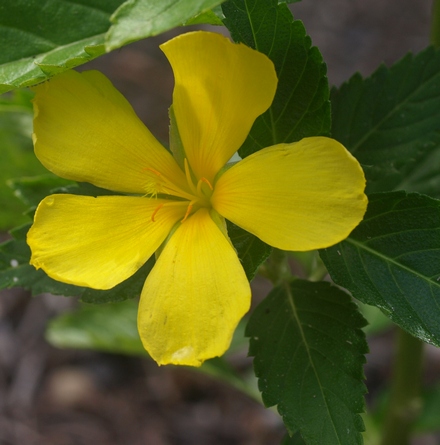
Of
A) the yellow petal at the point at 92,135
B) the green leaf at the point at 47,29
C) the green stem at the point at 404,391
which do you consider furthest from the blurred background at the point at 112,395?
the green leaf at the point at 47,29

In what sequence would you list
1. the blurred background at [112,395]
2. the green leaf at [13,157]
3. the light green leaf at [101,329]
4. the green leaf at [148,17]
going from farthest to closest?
the blurred background at [112,395] < the light green leaf at [101,329] < the green leaf at [13,157] < the green leaf at [148,17]

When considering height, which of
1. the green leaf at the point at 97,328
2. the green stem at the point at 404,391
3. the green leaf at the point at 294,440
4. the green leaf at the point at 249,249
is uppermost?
the green leaf at the point at 249,249

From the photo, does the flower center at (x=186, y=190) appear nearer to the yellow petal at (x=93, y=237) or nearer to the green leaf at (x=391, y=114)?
the yellow petal at (x=93, y=237)

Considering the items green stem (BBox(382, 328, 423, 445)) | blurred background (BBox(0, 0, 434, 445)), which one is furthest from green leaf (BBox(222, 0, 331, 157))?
blurred background (BBox(0, 0, 434, 445))

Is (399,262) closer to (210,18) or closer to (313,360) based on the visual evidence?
(313,360)

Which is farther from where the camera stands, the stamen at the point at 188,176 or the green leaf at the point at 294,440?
the green leaf at the point at 294,440

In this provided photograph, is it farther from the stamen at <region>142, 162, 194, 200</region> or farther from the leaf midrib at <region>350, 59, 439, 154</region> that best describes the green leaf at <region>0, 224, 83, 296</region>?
the leaf midrib at <region>350, 59, 439, 154</region>

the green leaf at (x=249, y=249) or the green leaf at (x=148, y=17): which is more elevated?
the green leaf at (x=148, y=17)
